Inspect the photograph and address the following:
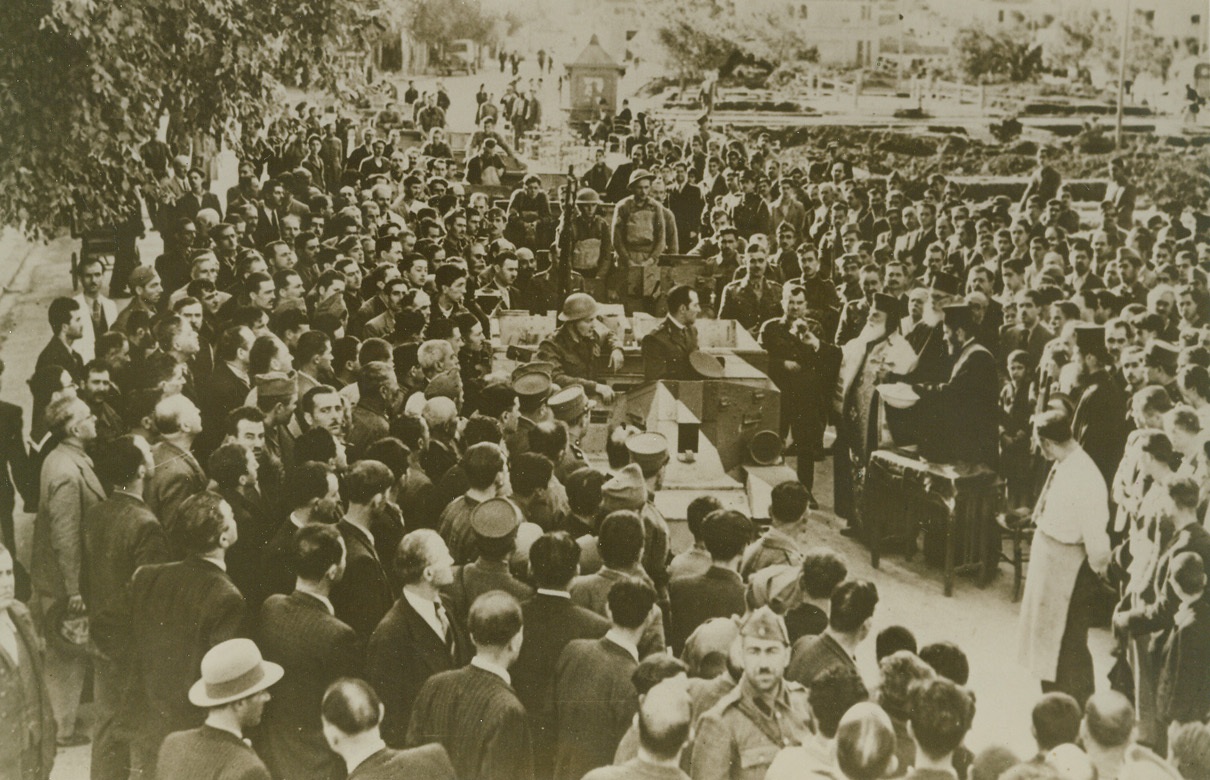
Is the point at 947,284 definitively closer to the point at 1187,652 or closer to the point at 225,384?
the point at 1187,652

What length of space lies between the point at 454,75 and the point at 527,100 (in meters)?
Answer: 0.43

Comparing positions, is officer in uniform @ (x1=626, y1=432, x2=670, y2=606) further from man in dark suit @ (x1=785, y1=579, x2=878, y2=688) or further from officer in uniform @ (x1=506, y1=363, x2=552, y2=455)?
man in dark suit @ (x1=785, y1=579, x2=878, y2=688)

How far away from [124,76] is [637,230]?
2858 millimetres

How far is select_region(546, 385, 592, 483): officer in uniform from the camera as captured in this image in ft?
22.5

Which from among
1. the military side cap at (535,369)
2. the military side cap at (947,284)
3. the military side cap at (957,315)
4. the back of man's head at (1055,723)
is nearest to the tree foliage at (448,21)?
the military side cap at (535,369)

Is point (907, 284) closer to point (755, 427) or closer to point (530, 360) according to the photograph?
point (755, 427)

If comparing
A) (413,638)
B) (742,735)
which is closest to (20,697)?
(413,638)

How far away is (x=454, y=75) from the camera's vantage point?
7.00 meters

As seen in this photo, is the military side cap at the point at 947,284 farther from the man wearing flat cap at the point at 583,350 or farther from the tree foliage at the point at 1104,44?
the man wearing flat cap at the point at 583,350

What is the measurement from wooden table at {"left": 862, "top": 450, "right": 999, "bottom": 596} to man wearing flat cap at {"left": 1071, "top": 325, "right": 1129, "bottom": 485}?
0.55 meters

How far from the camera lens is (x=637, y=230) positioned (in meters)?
7.18

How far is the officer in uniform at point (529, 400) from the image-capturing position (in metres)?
6.85

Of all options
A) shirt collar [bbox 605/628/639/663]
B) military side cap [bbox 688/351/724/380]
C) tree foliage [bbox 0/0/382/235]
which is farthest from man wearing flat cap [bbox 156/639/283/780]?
military side cap [bbox 688/351/724/380]

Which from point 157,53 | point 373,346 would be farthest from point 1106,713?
point 157,53
